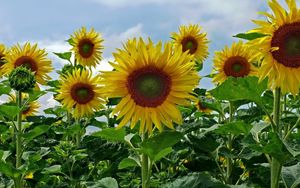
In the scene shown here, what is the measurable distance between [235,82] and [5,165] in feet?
6.14

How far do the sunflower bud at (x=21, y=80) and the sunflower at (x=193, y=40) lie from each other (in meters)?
3.88

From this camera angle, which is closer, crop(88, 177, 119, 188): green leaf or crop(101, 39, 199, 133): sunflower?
crop(101, 39, 199, 133): sunflower

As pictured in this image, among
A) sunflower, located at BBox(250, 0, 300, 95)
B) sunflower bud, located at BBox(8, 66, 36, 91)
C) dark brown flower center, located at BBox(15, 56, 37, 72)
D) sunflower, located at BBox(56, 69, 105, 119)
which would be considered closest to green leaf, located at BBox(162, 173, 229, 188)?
sunflower, located at BBox(250, 0, 300, 95)

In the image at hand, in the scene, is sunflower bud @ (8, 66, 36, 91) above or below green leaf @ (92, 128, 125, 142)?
above

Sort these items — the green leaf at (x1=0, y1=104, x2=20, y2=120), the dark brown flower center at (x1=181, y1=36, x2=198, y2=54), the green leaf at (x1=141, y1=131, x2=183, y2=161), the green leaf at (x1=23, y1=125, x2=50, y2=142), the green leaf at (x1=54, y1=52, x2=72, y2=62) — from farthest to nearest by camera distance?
the dark brown flower center at (x1=181, y1=36, x2=198, y2=54), the green leaf at (x1=54, y1=52, x2=72, y2=62), the green leaf at (x1=23, y1=125, x2=50, y2=142), the green leaf at (x1=0, y1=104, x2=20, y2=120), the green leaf at (x1=141, y1=131, x2=183, y2=161)

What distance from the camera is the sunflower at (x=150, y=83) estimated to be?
2998 mm

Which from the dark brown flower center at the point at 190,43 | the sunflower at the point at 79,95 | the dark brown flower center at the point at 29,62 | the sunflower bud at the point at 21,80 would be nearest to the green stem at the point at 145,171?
the sunflower bud at the point at 21,80

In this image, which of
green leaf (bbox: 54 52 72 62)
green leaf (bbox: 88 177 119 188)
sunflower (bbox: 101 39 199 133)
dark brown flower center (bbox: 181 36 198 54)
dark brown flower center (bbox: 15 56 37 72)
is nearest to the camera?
sunflower (bbox: 101 39 199 133)

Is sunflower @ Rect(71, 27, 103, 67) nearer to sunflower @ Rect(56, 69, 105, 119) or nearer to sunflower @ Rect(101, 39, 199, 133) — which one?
sunflower @ Rect(56, 69, 105, 119)

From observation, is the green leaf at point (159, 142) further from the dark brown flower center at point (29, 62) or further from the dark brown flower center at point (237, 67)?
the dark brown flower center at point (29, 62)

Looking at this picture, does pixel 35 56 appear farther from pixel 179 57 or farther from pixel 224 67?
pixel 179 57

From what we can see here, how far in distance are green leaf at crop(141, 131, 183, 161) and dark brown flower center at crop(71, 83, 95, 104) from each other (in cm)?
345

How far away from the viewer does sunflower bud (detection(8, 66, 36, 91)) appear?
466 cm

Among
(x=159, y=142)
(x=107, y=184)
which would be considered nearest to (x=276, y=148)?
(x=159, y=142)
